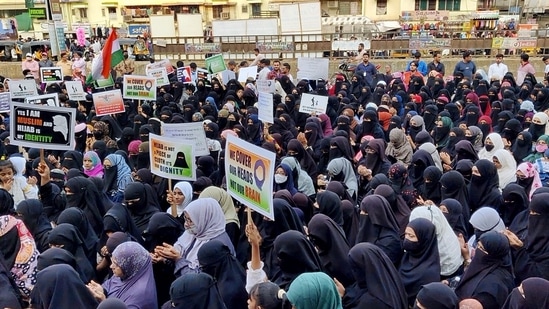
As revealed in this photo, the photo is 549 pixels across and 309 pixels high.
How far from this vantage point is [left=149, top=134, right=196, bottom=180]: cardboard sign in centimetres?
481

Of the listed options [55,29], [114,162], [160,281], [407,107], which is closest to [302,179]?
[114,162]

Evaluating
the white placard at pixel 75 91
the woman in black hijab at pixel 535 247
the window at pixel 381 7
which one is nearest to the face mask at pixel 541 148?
the woman in black hijab at pixel 535 247

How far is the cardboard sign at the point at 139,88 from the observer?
8.69m

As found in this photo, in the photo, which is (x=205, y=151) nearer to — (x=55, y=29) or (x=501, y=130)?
(x=501, y=130)

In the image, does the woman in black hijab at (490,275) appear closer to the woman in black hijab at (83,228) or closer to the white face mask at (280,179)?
the white face mask at (280,179)

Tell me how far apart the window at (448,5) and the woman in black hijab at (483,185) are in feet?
92.5

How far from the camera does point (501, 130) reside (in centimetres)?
751

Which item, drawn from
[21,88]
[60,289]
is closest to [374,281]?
[60,289]

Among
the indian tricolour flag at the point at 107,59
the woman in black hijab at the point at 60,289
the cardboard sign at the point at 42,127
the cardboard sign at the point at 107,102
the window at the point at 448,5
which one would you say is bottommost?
the woman in black hijab at the point at 60,289

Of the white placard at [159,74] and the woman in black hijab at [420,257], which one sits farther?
the white placard at [159,74]

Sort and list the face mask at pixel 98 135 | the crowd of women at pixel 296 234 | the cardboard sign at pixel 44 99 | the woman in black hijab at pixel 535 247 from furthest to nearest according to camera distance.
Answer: the cardboard sign at pixel 44 99
the face mask at pixel 98 135
the woman in black hijab at pixel 535 247
the crowd of women at pixel 296 234

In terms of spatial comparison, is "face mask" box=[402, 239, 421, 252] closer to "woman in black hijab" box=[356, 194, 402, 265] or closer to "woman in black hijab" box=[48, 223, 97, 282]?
"woman in black hijab" box=[356, 194, 402, 265]

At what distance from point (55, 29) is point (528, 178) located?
13.1 metres

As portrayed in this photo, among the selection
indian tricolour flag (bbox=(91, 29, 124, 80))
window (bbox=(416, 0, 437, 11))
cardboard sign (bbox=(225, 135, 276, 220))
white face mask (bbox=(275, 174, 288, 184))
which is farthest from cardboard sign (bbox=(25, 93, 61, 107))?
window (bbox=(416, 0, 437, 11))
